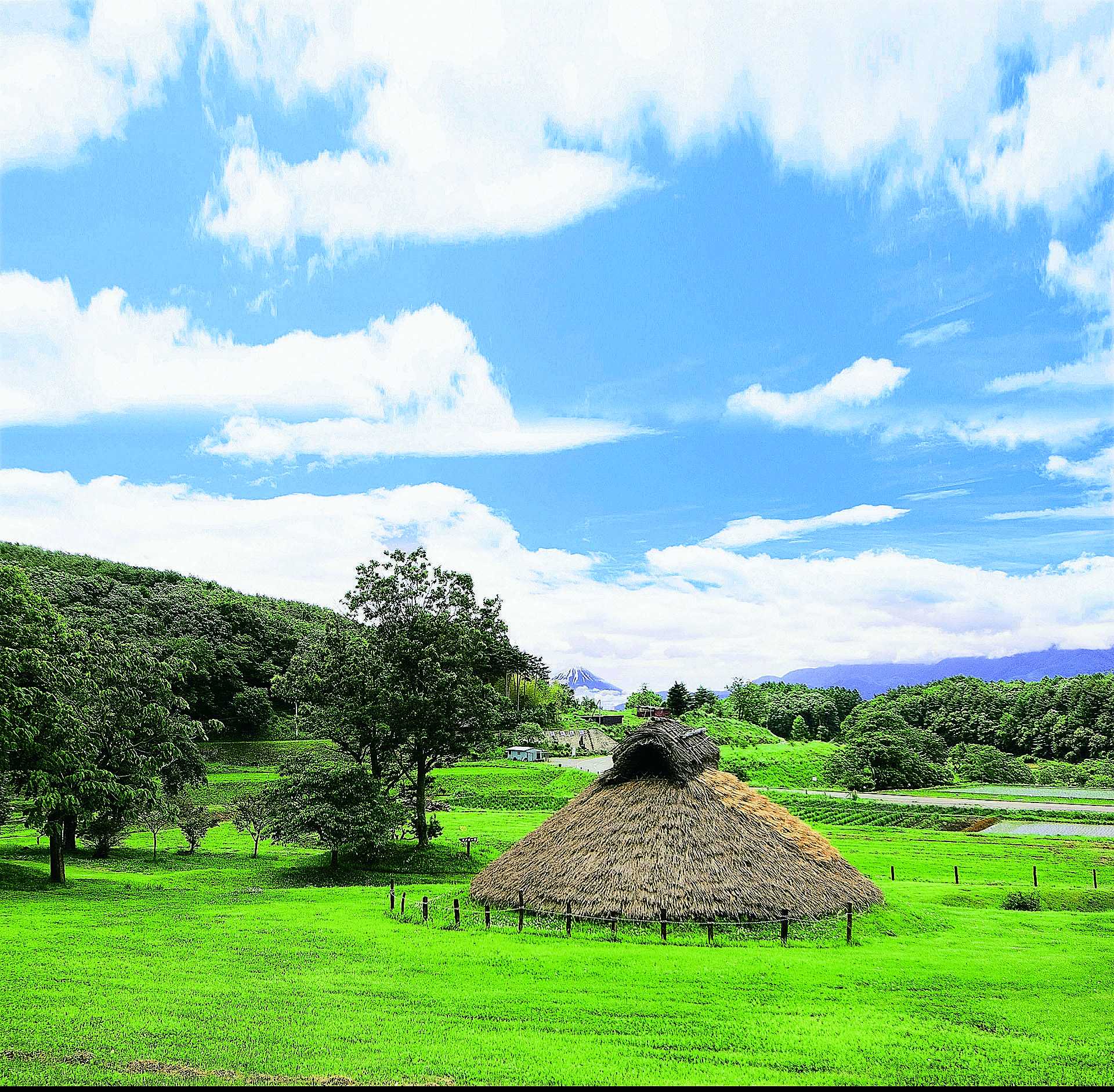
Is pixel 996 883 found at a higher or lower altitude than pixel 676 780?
lower

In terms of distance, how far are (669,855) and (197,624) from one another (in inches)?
3188

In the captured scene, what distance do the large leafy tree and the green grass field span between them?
9900 mm

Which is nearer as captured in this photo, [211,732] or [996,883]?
[996,883]

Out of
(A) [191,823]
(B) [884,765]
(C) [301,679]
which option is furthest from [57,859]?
(B) [884,765]

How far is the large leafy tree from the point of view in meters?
34.3

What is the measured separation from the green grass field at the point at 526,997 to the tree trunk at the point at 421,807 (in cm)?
919

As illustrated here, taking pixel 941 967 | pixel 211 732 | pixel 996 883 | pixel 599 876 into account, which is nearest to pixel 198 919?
pixel 599 876

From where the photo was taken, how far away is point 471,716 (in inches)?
1395

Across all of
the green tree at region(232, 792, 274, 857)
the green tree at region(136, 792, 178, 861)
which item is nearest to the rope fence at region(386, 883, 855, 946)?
the green tree at region(136, 792, 178, 861)

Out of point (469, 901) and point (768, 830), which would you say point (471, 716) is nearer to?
point (469, 901)

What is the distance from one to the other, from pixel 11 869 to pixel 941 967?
30748mm

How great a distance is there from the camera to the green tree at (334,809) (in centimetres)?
2930

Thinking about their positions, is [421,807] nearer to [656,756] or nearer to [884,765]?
[656,756]

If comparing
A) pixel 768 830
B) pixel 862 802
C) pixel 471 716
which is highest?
pixel 471 716
